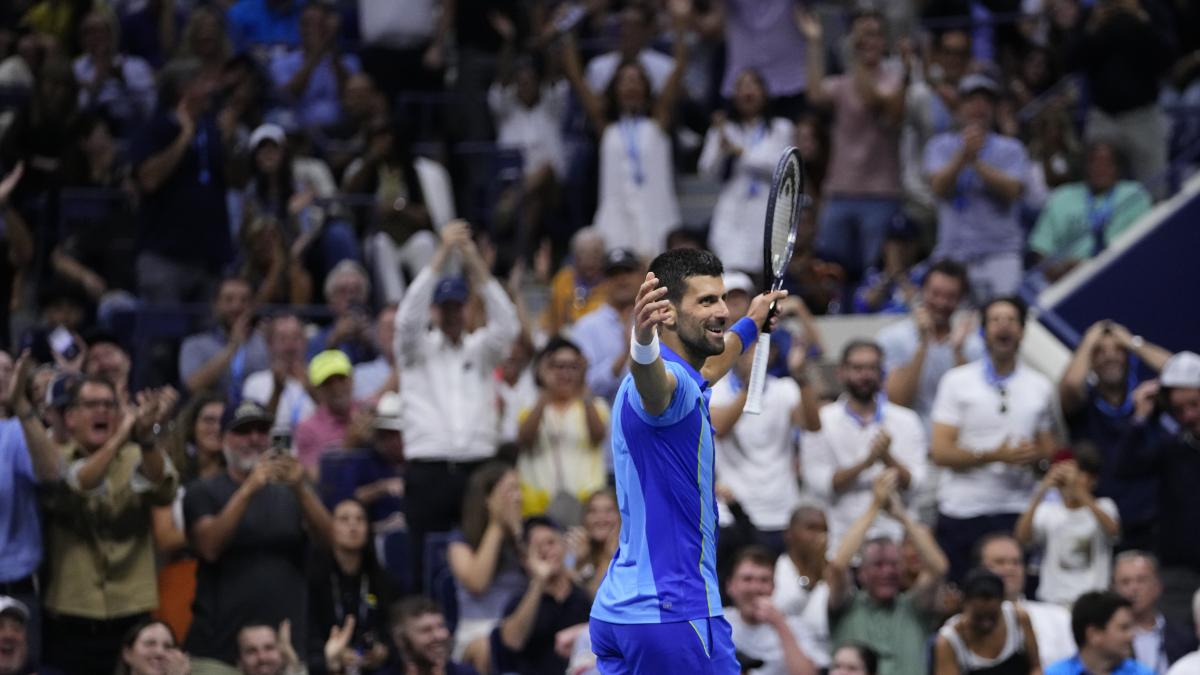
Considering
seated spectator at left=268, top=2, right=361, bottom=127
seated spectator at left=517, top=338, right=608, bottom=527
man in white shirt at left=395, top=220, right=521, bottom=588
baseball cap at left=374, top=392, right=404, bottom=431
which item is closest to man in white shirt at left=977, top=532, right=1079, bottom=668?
seated spectator at left=517, top=338, right=608, bottom=527

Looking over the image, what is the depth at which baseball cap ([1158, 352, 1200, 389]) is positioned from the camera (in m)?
12.7

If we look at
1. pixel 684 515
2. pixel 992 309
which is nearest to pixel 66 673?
pixel 684 515

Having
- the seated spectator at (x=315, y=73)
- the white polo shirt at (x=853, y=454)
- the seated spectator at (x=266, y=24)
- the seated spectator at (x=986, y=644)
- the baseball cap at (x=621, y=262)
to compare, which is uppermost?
the seated spectator at (x=266, y=24)

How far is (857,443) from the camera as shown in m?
13.3

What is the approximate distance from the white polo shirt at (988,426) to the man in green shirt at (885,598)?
866mm

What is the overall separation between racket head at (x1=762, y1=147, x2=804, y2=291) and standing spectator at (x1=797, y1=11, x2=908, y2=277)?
22.9ft

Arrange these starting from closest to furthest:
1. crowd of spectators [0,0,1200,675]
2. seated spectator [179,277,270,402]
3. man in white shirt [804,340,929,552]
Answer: crowd of spectators [0,0,1200,675]
man in white shirt [804,340,929,552]
seated spectator [179,277,270,402]

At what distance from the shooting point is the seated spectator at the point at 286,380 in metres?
14.2

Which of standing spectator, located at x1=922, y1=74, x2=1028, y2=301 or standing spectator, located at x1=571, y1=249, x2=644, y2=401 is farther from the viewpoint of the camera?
standing spectator, located at x1=922, y1=74, x2=1028, y2=301

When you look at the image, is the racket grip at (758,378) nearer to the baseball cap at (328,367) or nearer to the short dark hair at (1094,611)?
the short dark hair at (1094,611)

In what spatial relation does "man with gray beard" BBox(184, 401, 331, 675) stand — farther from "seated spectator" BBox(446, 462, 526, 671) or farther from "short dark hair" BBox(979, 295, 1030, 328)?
"short dark hair" BBox(979, 295, 1030, 328)

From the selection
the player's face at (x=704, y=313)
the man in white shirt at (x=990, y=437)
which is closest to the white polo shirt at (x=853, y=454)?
the man in white shirt at (x=990, y=437)

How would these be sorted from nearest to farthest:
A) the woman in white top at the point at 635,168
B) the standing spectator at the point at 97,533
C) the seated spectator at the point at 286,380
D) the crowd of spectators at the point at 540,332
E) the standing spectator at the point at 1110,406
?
the standing spectator at the point at 97,533, the crowd of spectators at the point at 540,332, the standing spectator at the point at 1110,406, the seated spectator at the point at 286,380, the woman in white top at the point at 635,168

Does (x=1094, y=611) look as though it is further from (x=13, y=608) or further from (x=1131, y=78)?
(x=1131, y=78)
